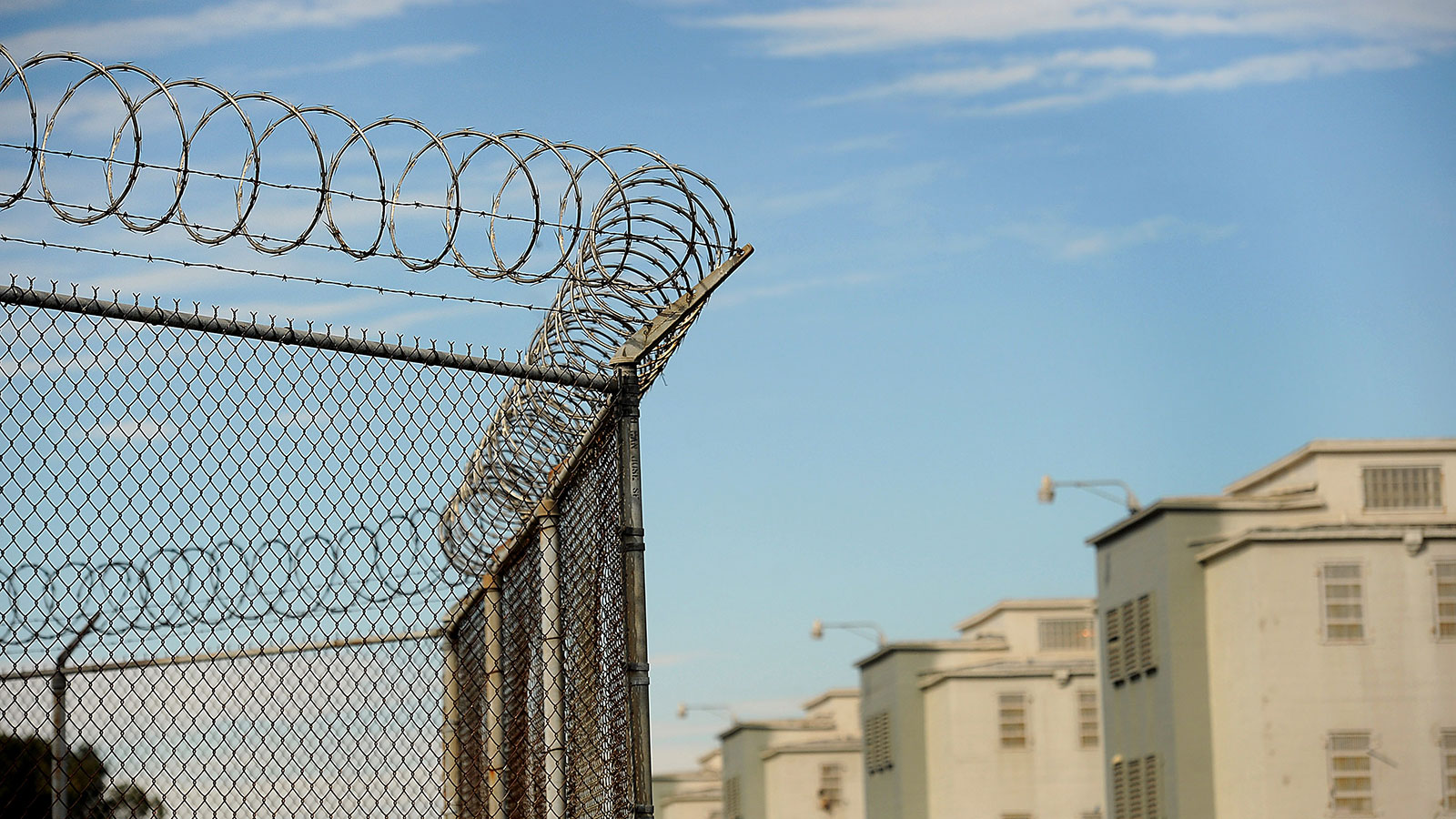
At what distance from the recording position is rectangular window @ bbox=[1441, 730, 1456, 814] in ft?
95.3

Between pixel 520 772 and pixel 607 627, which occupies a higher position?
pixel 607 627

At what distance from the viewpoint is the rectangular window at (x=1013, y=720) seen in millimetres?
44375

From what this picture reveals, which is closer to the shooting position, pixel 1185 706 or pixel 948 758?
pixel 1185 706

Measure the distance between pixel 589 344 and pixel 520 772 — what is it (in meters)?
1.85

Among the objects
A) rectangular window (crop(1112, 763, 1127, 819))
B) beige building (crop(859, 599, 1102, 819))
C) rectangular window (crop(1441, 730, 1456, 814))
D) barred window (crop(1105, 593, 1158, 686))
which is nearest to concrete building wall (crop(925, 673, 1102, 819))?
beige building (crop(859, 599, 1102, 819))

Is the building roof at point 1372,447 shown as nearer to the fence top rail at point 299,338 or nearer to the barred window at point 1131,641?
the barred window at point 1131,641

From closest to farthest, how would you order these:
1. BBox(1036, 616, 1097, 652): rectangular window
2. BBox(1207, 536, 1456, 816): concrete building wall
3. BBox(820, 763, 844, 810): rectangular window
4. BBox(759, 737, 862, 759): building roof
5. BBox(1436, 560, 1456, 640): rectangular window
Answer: BBox(1207, 536, 1456, 816): concrete building wall
BBox(1436, 560, 1456, 640): rectangular window
BBox(1036, 616, 1097, 652): rectangular window
BBox(820, 763, 844, 810): rectangular window
BBox(759, 737, 862, 759): building roof

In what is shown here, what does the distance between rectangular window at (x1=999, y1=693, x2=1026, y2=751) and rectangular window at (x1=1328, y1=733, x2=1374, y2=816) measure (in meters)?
15.5

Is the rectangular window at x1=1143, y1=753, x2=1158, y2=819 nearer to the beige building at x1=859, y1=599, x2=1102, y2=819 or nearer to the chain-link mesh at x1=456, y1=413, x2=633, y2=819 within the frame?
the beige building at x1=859, y1=599, x2=1102, y2=819

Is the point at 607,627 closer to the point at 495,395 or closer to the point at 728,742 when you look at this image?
the point at 495,395

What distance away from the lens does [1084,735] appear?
4341 cm

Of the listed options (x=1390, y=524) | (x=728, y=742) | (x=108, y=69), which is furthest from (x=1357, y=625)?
(x=728, y=742)

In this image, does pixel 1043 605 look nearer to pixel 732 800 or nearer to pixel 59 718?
pixel 732 800

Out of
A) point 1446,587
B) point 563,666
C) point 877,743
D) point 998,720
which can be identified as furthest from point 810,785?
point 563,666
